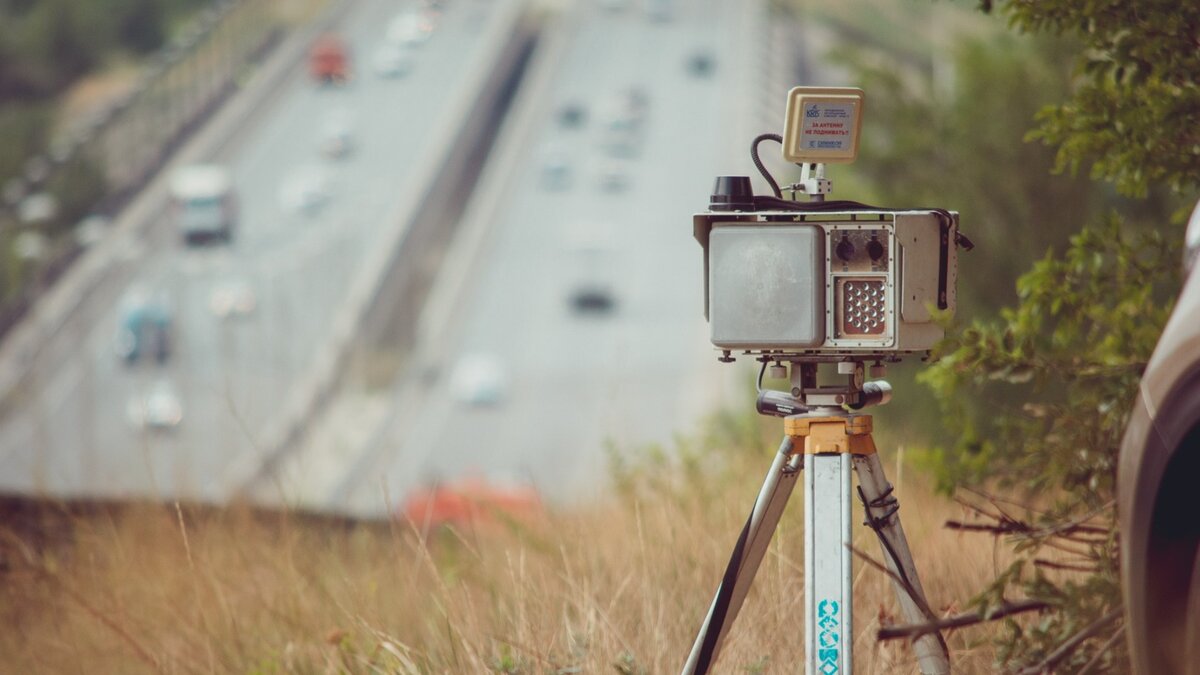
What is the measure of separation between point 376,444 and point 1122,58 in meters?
45.9

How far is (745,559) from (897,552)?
13.0 inches

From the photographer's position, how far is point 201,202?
59312 millimetres

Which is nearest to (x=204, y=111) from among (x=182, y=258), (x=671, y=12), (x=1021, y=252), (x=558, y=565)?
(x=182, y=258)

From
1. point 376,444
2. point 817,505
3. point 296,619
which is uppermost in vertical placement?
point 817,505

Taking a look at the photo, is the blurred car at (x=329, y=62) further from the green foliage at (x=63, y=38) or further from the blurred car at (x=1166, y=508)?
the blurred car at (x=1166, y=508)

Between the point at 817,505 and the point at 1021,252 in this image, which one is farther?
the point at 1021,252

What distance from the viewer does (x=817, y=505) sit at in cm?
331

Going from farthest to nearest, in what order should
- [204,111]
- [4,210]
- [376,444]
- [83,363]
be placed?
[204,111], [4,210], [83,363], [376,444]

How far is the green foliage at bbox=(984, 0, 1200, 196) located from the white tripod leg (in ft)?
4.48

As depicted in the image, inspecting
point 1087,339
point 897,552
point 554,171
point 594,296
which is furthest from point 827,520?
point 554,171

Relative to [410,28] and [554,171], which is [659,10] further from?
[554,171]

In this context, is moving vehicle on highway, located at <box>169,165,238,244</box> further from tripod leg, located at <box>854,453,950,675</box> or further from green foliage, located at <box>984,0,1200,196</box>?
tripod leg, located at <box>854,453,950,675</box>

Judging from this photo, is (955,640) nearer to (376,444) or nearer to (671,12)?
(376,444)

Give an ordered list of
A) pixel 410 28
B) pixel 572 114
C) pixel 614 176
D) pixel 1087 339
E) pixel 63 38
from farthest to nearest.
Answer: pixel 63 38, pixel 410 28, pixel 572 114, pixel 614 176, pixel 1087 339
